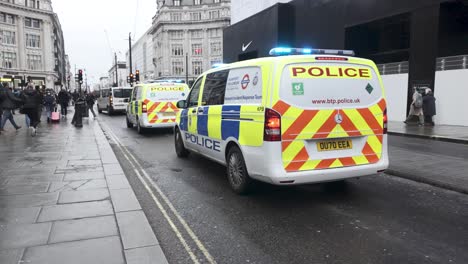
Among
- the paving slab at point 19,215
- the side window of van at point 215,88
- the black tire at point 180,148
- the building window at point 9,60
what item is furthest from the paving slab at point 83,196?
the building window at point 9,60

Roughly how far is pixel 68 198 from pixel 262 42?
24294 millimetres

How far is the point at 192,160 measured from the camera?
8547mm

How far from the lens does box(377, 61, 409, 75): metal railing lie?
1888cm

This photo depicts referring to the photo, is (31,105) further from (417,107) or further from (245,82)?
(417,107)

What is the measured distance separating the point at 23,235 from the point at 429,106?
52.7 ft

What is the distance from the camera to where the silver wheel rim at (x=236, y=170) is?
5.57m

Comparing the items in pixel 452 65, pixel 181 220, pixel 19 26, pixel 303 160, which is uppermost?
pixel 19 26

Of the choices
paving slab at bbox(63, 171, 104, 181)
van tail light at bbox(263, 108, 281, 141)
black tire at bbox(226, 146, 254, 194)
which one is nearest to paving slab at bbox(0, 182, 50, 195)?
paving slab at bbox(63, 171, 104, 181)

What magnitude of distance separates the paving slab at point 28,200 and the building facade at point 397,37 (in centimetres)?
1600

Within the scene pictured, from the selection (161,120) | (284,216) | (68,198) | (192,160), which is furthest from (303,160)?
(161,120)

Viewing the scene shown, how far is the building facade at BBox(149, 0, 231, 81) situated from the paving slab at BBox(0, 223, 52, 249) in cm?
9876

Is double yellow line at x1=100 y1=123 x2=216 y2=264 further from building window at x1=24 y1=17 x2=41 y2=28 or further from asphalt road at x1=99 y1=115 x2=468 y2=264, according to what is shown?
building window at x1=24 y1=17 x2=41 y2=28

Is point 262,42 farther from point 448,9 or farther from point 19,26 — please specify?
point 19,26

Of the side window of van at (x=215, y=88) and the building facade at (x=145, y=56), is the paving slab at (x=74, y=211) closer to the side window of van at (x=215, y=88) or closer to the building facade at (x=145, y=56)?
the side window of van at (x=215, y=88)
